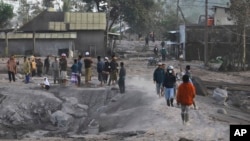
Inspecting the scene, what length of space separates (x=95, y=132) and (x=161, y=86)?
406 centimetres

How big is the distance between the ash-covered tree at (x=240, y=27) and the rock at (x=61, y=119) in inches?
921

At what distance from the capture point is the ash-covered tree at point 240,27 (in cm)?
4144

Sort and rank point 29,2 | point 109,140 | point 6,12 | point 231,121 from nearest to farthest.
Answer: point 109,140 → point 231,121 → point 6,12 → point 29,2

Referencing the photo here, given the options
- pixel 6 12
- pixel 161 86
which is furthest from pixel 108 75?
pixel 6 12

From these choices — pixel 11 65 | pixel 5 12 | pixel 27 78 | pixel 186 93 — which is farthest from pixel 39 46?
pixel 186 93

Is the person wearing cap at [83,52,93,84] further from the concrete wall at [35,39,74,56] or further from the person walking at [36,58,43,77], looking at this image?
the concrete wall at [35,39,74,56]

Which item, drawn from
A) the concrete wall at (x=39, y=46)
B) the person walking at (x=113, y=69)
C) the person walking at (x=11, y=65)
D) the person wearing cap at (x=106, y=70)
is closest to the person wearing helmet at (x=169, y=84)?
the person walking at (x=113, y=69)

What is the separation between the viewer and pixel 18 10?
292 ft

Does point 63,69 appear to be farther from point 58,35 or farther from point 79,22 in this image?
point 79,22

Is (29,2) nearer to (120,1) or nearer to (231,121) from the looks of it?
(120,1)

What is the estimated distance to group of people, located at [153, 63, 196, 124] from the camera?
15.6 meters

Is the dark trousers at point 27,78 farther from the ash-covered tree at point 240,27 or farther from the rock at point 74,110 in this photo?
the ash-covered tree at point 240,27

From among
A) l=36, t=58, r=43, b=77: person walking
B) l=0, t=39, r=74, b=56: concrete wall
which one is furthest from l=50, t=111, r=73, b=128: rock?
l=0, t=39, r=74, b=56: concrete wall

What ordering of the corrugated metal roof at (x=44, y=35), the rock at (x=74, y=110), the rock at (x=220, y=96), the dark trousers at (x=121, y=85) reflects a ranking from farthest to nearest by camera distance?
the corrugated metal roof at (x=44, y=35) → the rock at (x=220, y=96) → the dark trousers at (x=121, y=85) → the rock at (x=74, y=110)
